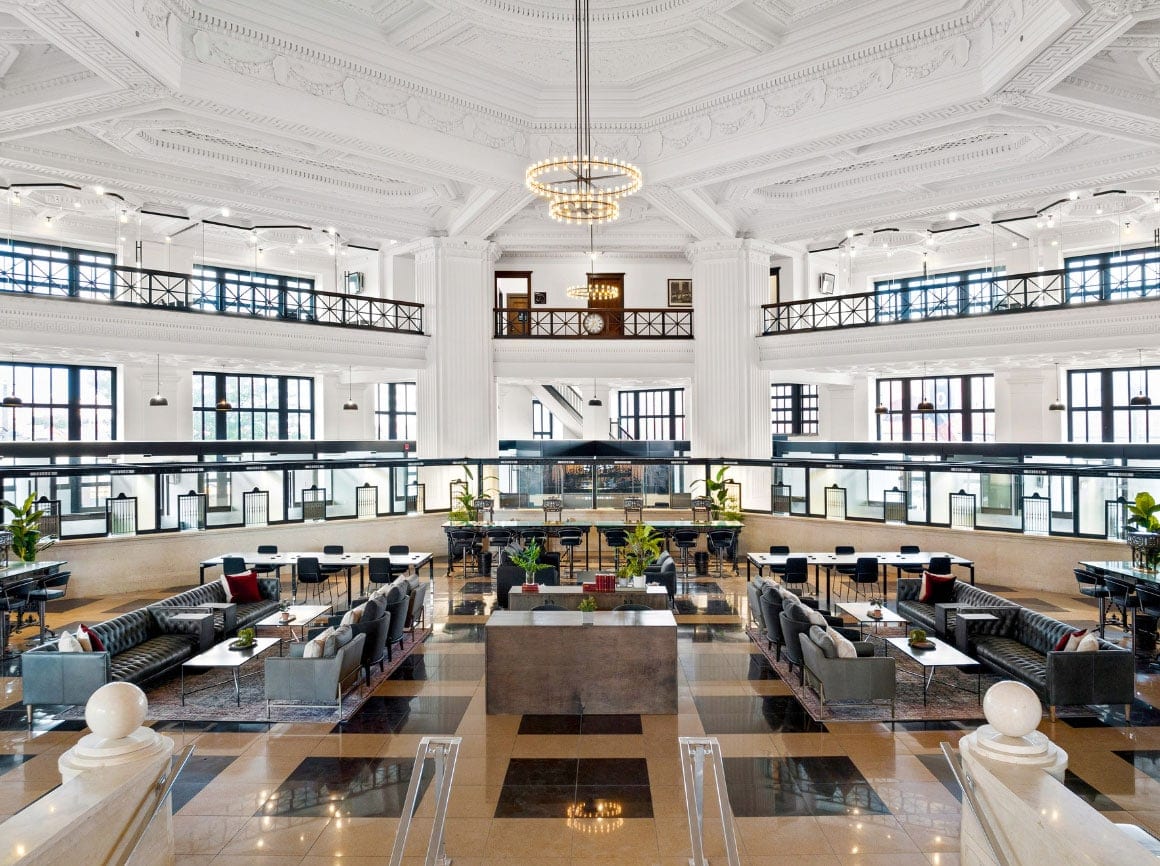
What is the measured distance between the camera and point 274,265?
20.7 metres

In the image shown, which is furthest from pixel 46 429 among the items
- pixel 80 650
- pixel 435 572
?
pixel 80 650

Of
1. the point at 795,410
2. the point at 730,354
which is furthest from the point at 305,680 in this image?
the point at 795,410

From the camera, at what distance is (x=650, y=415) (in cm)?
2575

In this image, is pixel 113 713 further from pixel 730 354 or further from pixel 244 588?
pixel 730 354

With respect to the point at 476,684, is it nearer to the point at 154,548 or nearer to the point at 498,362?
the point at 154,548

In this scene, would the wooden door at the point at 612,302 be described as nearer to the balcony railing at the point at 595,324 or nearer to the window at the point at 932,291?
the balcony railing at the point at 595,324

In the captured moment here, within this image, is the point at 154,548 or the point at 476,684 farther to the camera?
the point at 154,548

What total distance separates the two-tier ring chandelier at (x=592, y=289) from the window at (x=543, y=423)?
226 inches

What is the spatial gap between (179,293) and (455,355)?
6.16m

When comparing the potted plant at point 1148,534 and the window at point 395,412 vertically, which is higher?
the window at point 395,412

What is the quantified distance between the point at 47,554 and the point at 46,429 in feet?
21.9

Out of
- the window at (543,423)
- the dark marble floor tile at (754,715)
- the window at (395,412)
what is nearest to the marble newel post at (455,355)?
the window at (395,412)

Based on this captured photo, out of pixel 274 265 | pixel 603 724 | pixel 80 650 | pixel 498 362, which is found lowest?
pixel 603 724

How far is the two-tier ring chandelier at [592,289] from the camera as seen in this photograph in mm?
17000
